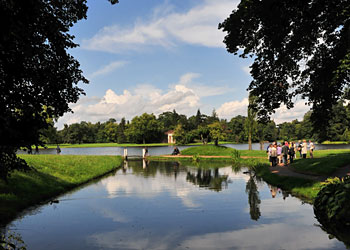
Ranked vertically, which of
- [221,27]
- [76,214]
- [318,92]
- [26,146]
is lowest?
[76,214]

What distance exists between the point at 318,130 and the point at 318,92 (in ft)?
17.2

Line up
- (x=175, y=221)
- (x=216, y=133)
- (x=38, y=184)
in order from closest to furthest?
(x=175, y=221) < (x=38, y=184) < (x=216, y=133)

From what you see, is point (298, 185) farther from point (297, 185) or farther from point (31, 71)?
point (31, 71)

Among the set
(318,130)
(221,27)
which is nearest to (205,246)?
(221,27)

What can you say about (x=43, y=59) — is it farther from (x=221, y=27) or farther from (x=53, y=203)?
(x=221, y=27)

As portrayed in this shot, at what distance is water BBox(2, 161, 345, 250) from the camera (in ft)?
30.2

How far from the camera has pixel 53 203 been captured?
616 inches

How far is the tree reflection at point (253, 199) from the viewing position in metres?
12.5

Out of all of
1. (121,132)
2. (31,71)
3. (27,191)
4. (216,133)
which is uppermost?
(121,132)

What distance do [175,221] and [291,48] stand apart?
1299 centimetres

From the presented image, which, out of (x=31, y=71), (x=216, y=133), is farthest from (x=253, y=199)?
(x=216, y=133)

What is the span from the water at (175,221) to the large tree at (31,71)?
135 inches

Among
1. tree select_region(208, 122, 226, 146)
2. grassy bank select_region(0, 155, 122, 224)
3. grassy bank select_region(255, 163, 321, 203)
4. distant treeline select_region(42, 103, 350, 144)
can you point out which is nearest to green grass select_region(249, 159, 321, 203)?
grassy bank select_region(255, 163, 321, 203)

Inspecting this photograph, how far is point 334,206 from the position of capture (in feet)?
35.8
